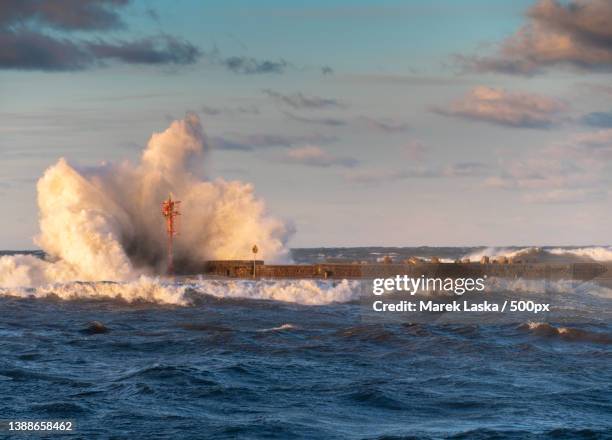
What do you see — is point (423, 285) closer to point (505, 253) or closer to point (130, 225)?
point (130, 225)

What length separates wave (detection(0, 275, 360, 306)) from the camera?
39531 mm

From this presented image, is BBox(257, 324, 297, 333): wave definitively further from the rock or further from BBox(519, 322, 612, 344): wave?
BBox(519, 322, 612, 344): wave

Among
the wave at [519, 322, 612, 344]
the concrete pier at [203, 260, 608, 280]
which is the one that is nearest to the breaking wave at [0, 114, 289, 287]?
the concrete pier at [203, 260, 608, 280]

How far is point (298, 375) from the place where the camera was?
2061cm

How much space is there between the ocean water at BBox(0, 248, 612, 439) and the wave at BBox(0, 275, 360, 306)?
3.73 meters

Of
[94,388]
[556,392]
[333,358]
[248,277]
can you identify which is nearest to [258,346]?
[333,358]

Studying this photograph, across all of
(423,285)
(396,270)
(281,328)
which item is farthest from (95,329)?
(396,270)

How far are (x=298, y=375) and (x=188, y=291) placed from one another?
19.8 meters

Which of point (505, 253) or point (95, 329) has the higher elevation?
point (505, 253)

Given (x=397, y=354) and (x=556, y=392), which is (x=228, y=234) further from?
(x=556, y=392)

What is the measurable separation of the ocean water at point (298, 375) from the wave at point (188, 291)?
373 cm

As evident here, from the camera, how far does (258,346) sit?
25250 mm

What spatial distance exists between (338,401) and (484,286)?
31507 millimetres

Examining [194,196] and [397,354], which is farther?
[194,196]
